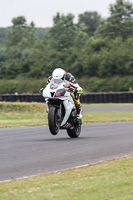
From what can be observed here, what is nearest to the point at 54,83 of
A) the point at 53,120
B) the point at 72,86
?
the point at 72,86

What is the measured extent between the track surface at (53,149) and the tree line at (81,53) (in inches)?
1795

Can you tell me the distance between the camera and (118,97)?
38281mm

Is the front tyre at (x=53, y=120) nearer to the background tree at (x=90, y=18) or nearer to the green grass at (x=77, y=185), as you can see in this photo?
the green grass at (x=77, y=185)

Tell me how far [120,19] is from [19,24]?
36190 mm

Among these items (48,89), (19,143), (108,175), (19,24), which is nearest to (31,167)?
(108,175)

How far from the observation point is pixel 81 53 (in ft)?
227

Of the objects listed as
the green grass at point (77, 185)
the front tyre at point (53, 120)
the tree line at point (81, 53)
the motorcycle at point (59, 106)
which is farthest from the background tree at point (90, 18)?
the green grass at point (77, 185)

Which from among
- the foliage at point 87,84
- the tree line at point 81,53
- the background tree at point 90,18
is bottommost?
the foliage at point 87,84

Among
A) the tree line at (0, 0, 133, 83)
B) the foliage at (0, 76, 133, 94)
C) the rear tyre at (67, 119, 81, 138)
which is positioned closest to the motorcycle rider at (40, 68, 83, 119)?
the rear tyre at (67, 119, 81, 138)

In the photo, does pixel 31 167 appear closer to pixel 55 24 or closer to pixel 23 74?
pixel 23 74

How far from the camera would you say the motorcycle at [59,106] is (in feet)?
39.4

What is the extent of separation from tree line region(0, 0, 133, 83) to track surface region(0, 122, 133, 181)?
45.6 m

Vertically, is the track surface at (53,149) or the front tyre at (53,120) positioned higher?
the front tyre at (53,120)

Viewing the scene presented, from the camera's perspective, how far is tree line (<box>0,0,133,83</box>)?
6084 cm
